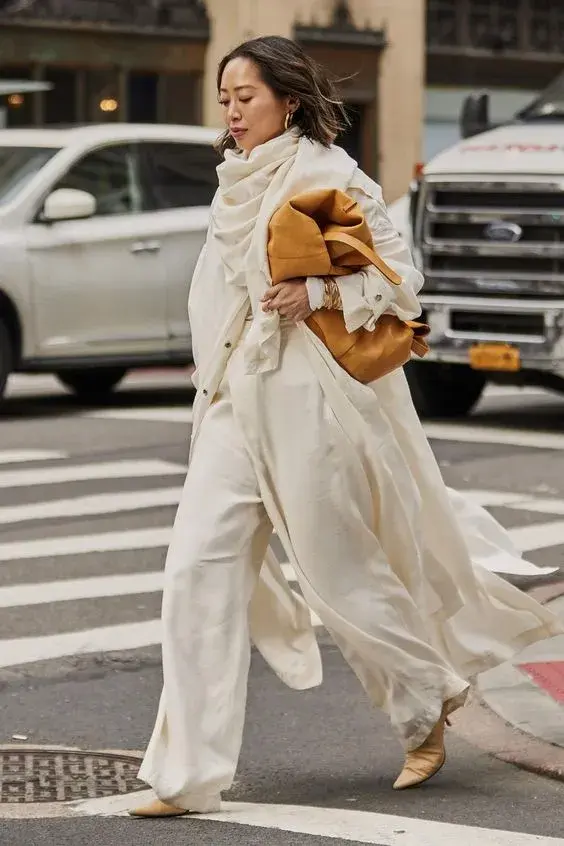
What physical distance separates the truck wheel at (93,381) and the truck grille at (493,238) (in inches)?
121

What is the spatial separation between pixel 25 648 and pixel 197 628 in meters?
2.36

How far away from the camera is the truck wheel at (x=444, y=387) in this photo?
13844 mm

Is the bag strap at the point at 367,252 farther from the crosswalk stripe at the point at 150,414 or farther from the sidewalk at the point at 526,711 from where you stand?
the crosswalk stripe at the point at 150,414

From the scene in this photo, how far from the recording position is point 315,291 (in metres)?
5.07

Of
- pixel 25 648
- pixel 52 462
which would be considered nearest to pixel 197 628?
pixel 25 648

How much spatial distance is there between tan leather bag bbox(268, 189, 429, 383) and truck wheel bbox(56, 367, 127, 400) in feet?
34.2

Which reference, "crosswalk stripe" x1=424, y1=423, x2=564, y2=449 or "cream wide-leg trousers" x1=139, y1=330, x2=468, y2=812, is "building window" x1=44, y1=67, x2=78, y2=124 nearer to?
"crosswalk stripe" x1=424, y1=423, x2=564, y2=449

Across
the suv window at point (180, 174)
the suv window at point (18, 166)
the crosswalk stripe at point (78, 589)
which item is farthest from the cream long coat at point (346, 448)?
the suv window at point (180, 174)

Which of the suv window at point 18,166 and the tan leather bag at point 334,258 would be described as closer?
the tan leather bag at point 334,258

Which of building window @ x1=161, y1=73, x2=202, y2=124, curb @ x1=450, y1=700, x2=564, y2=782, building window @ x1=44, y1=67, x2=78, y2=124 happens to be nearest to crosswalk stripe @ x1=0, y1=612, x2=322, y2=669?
curb @ x1=450, y1=700, x2=564, y2=782

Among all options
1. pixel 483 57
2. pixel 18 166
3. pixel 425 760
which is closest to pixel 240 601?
pixel 425 760

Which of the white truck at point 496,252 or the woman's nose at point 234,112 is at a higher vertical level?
the woman's nose at point 234,112

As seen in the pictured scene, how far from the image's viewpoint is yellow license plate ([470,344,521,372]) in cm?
1280

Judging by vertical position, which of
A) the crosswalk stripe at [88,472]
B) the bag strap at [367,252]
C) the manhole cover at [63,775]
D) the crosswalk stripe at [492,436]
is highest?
the bag strap at [367,252]
